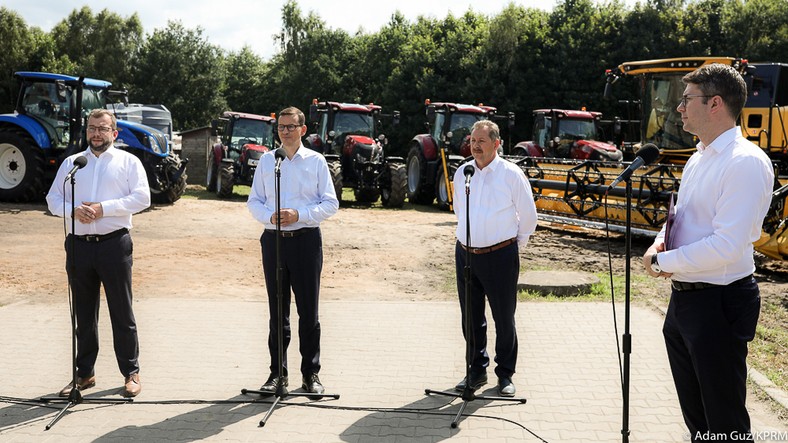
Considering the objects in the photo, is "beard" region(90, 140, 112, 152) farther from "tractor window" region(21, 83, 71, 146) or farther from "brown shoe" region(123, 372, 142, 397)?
"tractor window" region(21, 83, 71, 146)

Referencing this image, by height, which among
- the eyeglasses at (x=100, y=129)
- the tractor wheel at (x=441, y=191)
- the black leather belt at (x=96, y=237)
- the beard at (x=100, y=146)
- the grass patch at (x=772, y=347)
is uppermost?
the eyeglasses at (x=100, y=129)

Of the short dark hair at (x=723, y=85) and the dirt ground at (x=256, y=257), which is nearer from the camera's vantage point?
the short dark hair at (x=723, y=85)

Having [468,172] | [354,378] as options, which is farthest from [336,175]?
[468,172]

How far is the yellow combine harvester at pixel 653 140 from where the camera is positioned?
A: 13704mm

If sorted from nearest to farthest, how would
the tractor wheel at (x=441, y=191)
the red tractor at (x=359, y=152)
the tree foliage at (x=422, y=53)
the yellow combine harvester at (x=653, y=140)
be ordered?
the yellow combine harvester at (x=653, y=140)
the tractor wheel at (x=441, y=191)
the red tractor at (x=359, y=152)
the tree foliage at (x=422, y=53)

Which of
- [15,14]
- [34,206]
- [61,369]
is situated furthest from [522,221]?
[15,14]

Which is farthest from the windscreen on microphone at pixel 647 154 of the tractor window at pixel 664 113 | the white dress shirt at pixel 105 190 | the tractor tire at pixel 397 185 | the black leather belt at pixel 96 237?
the tractor tire at pixel 397 185

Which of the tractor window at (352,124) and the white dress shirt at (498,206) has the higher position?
the tractor window at (352,124)

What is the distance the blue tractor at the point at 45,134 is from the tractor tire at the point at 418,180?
6796mm

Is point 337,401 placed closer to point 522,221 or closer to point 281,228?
point 281,228

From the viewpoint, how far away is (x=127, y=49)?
165ft

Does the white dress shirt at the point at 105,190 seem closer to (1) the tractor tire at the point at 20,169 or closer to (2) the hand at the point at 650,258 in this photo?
(2) the hand at the point at 650,258

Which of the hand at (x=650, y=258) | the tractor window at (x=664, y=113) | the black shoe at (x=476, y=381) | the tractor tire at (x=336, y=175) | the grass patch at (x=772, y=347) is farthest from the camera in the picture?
the tractor tire at (x=336, y=175)

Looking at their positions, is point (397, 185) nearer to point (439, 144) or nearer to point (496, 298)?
point (439, 144)
